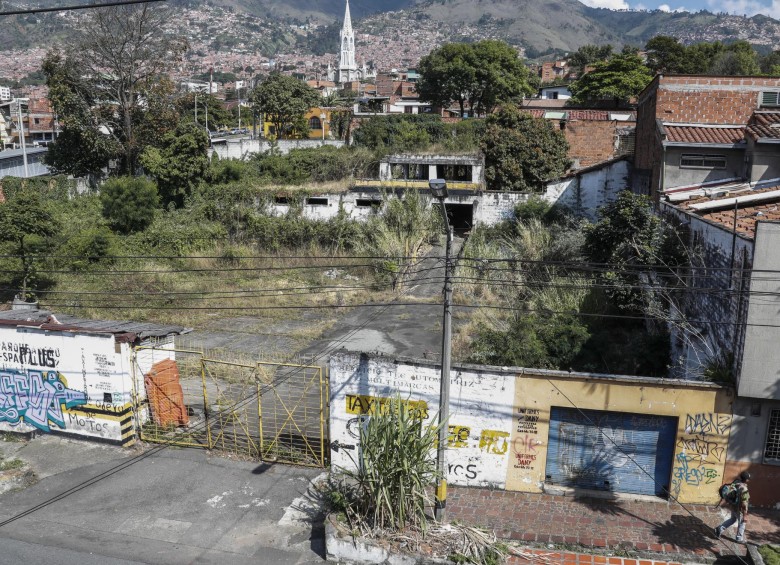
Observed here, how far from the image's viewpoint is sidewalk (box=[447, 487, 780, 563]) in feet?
34.1

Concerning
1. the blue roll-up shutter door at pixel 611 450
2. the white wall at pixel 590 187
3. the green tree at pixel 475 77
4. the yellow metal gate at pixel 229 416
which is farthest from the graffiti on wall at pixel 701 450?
the green tree at pixel 475 77

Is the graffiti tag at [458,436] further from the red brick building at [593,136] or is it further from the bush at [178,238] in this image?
the red brick building at [593,136]

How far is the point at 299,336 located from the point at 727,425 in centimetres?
1277

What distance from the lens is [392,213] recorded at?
28.1m

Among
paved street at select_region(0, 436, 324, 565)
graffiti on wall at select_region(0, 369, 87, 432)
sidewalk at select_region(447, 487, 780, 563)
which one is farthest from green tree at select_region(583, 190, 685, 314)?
graffiti on wall at select_region(0, 369, 87, 432)

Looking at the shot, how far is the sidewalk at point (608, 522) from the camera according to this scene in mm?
10398

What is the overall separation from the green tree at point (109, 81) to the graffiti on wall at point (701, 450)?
110 feet

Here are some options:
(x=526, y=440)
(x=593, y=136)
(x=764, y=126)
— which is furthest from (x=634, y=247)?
(x=593, y=136)

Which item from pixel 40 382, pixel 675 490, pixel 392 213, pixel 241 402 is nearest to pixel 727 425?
pixel 675 490

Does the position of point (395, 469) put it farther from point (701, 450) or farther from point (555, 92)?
point (555, 92)

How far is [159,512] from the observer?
11539 millimetres

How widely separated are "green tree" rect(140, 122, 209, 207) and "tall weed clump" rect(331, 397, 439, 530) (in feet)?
82.5

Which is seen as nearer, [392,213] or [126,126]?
[392,213]

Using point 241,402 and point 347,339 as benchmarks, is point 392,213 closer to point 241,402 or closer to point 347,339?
point 347,339
